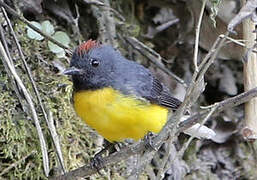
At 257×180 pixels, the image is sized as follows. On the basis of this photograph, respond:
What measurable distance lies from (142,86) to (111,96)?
39cm

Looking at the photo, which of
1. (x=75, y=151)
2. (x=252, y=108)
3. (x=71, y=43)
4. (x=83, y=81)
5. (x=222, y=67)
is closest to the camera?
(x=252, y=108)

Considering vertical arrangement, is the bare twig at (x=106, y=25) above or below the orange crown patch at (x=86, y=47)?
above

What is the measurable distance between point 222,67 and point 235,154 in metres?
0.87

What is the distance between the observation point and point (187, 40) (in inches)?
213

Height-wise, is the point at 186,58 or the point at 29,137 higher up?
the point at 186,58

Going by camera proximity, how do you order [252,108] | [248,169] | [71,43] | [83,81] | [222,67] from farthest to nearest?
1. [222,67]
2. [248,169]
3. [71,43]
4. [83,81]
5. [252,108]

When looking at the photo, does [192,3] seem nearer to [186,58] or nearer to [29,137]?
[186,58]

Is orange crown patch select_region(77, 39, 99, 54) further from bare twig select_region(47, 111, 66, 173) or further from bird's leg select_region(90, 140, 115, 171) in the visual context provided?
bird's leg select_region(90, 140, 115, 171)

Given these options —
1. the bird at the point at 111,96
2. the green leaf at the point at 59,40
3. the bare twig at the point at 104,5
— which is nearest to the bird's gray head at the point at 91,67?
the bird at the point at 111,96

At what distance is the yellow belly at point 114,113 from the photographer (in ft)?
12.4

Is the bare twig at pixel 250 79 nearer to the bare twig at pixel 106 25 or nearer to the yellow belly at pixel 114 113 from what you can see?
the yellow belly at pixel 114 113

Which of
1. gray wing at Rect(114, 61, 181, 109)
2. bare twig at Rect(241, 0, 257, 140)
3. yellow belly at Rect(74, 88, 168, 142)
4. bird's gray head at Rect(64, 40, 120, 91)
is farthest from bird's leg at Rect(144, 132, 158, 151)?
bare twig at Rect(241, 0, 257, 140)

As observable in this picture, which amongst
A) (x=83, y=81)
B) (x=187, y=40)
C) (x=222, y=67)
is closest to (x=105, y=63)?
(x=83, y=81)

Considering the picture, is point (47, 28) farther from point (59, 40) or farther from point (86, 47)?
point (86, 47)
